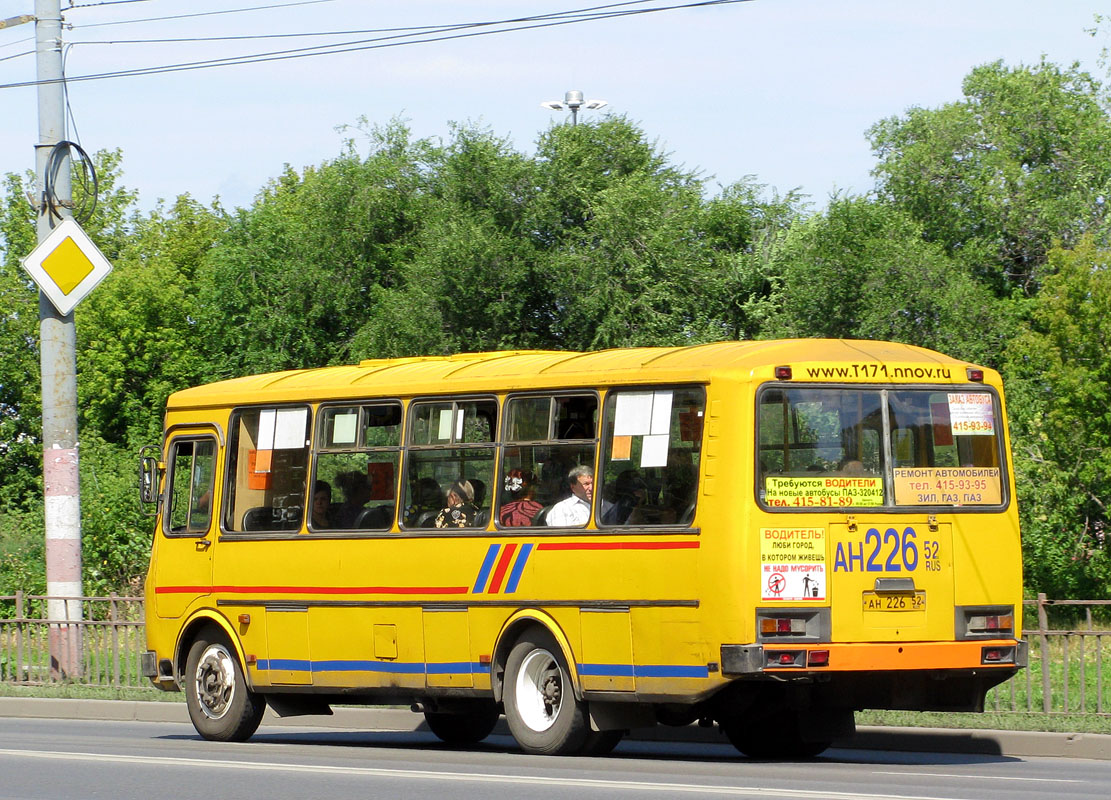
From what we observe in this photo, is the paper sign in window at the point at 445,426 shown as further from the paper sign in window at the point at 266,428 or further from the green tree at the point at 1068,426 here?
the green tree at the point at 1068,426

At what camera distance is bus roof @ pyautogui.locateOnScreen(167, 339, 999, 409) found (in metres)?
12.3

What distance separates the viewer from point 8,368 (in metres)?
68.0

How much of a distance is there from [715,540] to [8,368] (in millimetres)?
60098

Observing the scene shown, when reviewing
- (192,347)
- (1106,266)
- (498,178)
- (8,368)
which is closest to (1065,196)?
(1106,266)

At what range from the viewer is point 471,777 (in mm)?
11156

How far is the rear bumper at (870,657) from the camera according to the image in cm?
1168

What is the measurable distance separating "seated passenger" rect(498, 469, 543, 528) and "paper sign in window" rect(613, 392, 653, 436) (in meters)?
0.92

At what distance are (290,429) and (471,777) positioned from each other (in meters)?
4.90

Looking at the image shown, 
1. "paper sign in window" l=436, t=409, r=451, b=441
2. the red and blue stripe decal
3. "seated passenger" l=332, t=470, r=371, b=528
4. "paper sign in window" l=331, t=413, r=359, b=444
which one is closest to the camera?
the red and blue stripe decal

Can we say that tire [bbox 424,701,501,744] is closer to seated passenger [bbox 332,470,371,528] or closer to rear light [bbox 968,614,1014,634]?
seated passenger [bbox 332,470,371,528]

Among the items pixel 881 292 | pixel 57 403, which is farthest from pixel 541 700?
pixel 881 292

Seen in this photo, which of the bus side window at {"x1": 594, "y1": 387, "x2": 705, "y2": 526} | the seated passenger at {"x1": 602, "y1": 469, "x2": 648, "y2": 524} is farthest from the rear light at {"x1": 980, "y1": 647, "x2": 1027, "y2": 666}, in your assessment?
the seated passenger at {"x1": 602, "y1": 469, "x2": 648, "y2": 524}

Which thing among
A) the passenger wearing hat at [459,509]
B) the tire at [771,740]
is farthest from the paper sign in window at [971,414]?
the passenger wearing hat at [459,509]

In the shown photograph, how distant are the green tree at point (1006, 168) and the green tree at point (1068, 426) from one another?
9.88m
